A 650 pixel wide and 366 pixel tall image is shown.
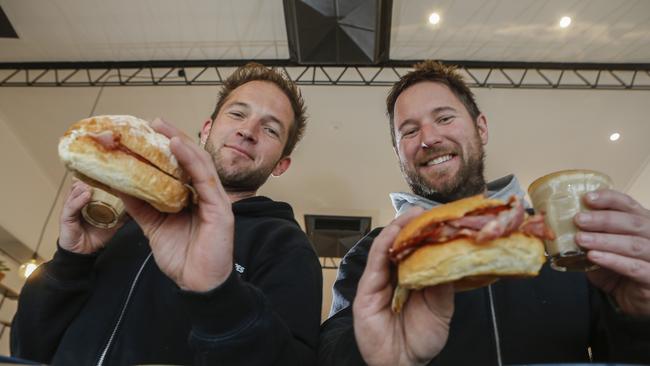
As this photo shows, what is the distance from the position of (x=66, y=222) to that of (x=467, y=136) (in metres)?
1.74

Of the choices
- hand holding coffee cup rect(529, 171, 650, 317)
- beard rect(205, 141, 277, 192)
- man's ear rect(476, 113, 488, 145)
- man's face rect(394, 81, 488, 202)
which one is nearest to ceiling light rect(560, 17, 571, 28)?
man's ear rect(476, 113, 488, 145)

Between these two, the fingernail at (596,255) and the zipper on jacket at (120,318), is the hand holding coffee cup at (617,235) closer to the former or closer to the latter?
the fingernail at (596,255)

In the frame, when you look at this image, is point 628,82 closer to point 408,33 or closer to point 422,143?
point 408,33

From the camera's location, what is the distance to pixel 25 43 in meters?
5.96

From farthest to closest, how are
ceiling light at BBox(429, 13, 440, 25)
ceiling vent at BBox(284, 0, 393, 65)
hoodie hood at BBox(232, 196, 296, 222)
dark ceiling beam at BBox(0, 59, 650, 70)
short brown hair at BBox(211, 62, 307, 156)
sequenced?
dark ceiling beam at BBox(0, 59, 650, 70) → ceiling light at BBox(429, 13, 440, 25) → ceiling vent at BBox(284, 0, 393, 65) → short brown hair at BBox(211, 62, 307, 156) → hoodie hood at BBox(232, 196, 296, 222)

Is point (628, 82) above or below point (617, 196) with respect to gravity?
above

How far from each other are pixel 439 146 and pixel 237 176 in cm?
96

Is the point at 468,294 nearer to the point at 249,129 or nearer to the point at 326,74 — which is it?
the point at 249,129

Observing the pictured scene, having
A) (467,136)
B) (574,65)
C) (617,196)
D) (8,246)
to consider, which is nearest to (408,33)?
(574,65)

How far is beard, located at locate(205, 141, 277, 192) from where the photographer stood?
69.5 inches

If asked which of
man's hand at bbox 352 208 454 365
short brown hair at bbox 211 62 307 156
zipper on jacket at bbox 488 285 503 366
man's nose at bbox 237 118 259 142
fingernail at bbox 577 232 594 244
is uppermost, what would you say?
short brown hair at bbox 211 62 307 156

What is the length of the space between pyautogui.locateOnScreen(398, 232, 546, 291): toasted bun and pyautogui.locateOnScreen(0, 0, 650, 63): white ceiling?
4.97 m

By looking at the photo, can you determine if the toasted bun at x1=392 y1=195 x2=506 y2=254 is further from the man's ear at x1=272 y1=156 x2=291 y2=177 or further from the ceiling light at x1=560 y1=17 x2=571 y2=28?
the ceiling light at x1=560 y1=17 x2=571 y2=28

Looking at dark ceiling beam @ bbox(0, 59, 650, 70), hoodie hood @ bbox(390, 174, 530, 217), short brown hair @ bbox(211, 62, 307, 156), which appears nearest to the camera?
hoodie hood @ bbox(390, 174, 530, 217)
